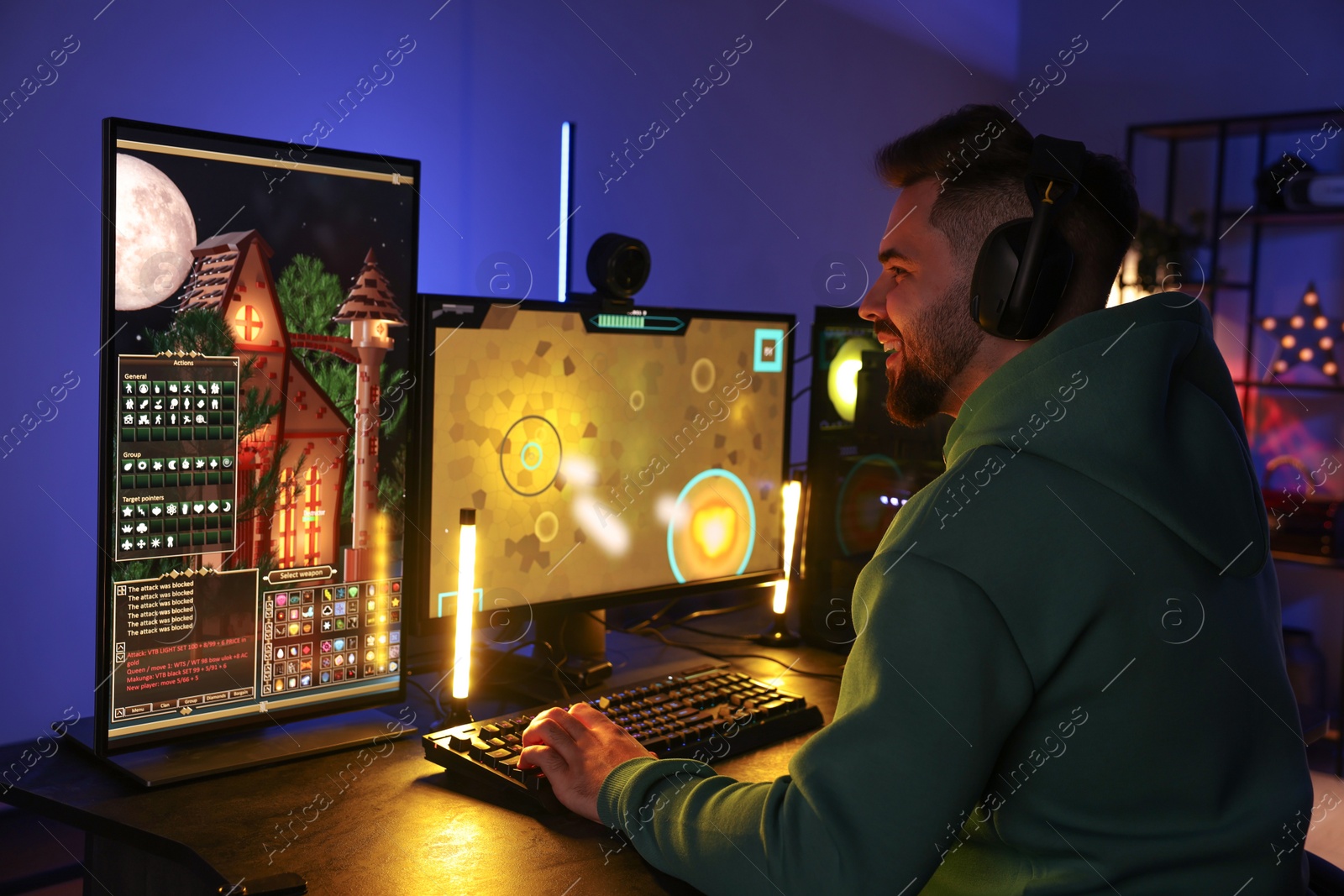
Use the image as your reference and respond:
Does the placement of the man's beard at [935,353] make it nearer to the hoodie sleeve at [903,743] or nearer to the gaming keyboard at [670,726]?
the hoodie sleeve at [903,743]

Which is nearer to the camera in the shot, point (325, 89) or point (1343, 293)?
point (325, 89)

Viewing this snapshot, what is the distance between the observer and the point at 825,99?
8.36 ft

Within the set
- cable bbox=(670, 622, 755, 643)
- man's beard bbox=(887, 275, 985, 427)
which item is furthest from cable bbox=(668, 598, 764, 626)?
man's beard bbox=(887, 275, 985, 427)

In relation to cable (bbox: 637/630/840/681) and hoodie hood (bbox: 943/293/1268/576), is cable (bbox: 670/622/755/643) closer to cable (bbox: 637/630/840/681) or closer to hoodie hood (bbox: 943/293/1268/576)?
cable (bbox: 637/630/840/681)

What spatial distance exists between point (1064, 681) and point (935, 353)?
1.17 feet

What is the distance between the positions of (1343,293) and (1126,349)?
3.16 meters

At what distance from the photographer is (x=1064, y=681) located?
733 millimetres

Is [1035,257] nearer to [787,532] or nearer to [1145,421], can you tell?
[1145,421]

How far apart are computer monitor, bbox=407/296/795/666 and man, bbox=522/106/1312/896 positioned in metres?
0.54

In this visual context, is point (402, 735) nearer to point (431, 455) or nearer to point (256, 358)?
point (431, 455)

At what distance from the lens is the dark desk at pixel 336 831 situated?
0.86 meters

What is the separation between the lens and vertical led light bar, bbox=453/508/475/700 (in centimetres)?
121

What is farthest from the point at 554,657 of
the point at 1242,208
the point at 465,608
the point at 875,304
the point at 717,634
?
the point at 1242,208

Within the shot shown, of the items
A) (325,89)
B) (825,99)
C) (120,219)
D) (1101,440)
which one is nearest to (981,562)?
(1101,440)
